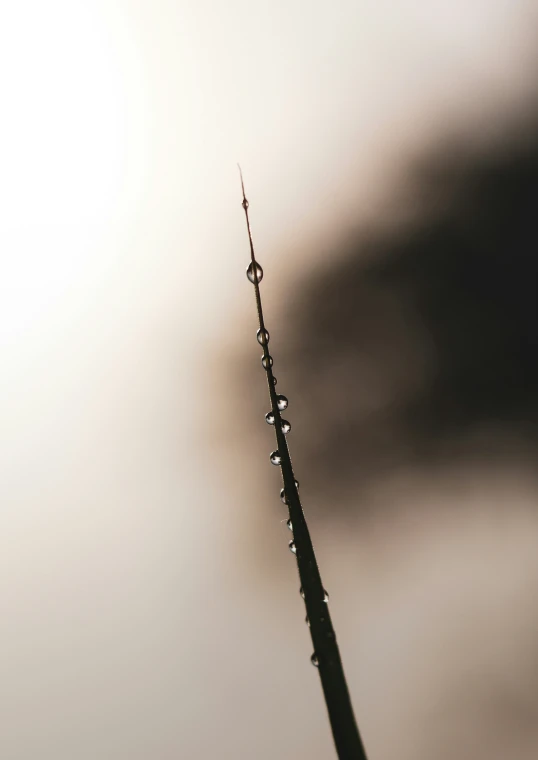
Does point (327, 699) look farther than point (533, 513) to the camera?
No

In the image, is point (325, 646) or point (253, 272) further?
point (253, 272)

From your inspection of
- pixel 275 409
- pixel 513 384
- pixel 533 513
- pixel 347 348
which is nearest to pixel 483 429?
pixel 513 384

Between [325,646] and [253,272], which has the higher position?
[253,272]

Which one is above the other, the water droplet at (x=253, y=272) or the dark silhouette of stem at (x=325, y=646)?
the water droplet at (x=253, y=272)

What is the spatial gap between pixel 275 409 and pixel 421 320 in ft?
4.07

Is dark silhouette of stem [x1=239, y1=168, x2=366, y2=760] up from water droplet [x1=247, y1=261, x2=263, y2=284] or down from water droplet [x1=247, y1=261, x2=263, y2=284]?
down

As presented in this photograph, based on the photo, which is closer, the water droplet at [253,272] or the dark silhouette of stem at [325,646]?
the dark silhouette of stem at [325,646]

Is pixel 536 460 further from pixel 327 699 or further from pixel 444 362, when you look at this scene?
pixel 327 699

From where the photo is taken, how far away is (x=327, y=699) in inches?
9.2

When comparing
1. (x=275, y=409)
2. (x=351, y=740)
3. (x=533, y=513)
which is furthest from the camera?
(x=533, y=513)

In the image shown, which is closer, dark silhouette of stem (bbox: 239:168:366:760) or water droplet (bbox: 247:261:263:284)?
dark silhouette of stem (bbox: 239:168:366:760)

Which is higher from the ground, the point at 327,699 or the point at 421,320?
the point at 421,320

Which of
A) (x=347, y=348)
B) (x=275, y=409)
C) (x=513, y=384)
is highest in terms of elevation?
(x=347, y=348)

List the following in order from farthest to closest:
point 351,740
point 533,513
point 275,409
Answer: point 533,513 → point 275,409 → point 351,740
